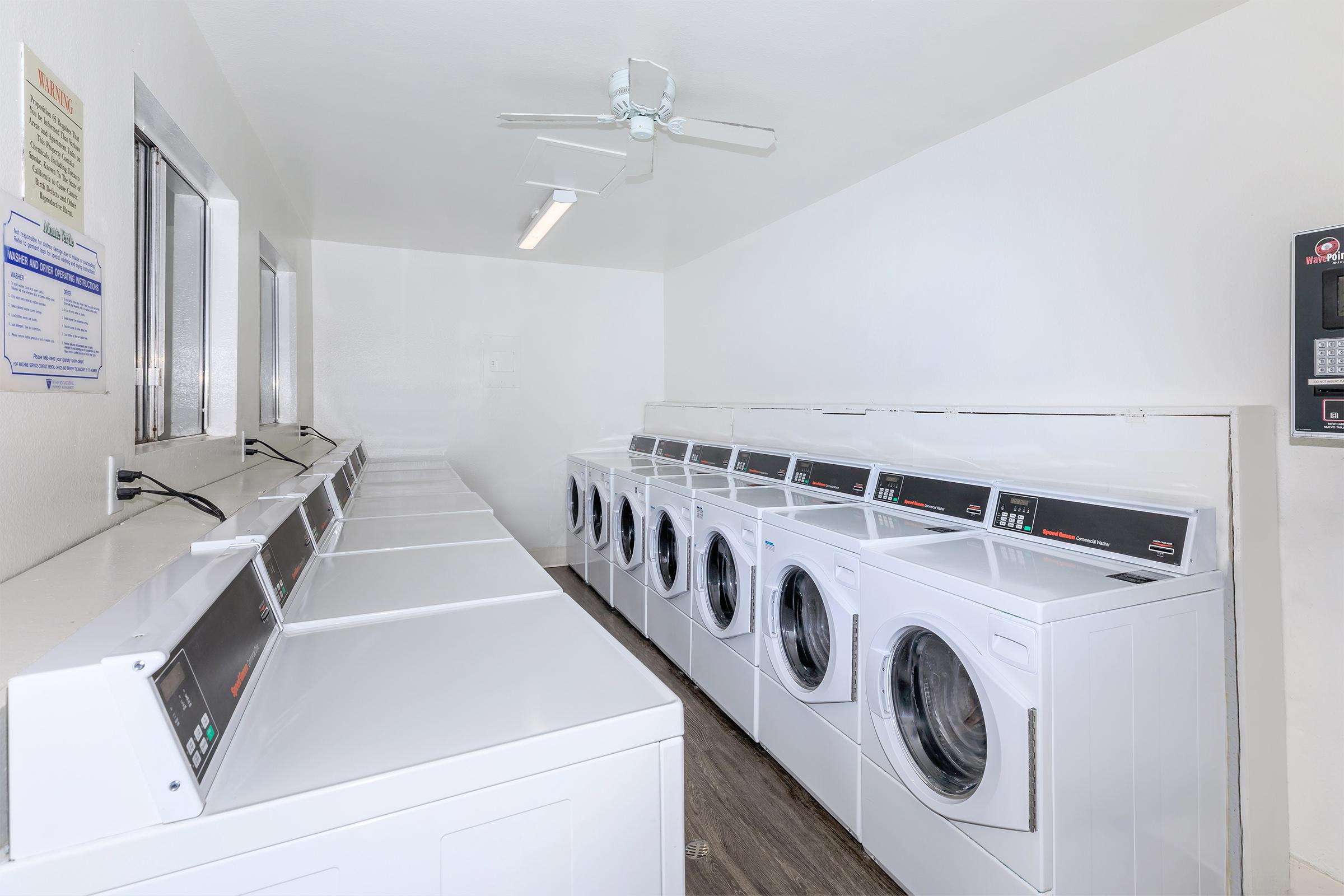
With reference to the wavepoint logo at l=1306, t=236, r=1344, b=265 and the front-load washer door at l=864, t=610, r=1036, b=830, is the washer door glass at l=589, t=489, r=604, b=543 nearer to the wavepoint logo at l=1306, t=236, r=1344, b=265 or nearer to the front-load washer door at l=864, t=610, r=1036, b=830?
the front-load washer door at l=864, t=610, r=1036, b=830

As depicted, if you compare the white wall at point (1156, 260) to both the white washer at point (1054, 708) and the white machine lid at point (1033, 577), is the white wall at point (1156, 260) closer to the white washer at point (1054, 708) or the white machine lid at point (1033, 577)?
the white washer at point (1054, 708)

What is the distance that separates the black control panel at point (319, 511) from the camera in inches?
67.8

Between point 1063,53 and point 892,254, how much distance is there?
41.3 inches

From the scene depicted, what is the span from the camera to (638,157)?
2.59 metres

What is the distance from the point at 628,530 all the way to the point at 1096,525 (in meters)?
2.53

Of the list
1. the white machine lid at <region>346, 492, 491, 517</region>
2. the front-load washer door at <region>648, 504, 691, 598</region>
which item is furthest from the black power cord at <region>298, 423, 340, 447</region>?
the front-load washer door at <region>648, 504, 691, 598</region>

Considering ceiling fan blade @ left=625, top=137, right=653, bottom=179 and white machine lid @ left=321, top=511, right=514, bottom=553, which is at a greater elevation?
ceiling fan blade @ left=625, top=137, right=653, bottom=179

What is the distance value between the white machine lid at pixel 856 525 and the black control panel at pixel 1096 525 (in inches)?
5.6

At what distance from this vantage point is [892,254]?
2945 mm

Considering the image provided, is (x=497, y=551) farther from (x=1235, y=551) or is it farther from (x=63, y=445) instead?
(x=1235, y=551)

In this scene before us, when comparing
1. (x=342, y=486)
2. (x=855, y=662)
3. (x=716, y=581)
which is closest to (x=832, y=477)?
(x=716, y=581)

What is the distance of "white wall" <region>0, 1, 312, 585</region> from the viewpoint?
1.01 meters

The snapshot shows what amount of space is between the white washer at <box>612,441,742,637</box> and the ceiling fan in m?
1.74

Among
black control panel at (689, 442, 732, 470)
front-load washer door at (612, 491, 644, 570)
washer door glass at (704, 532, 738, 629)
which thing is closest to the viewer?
washer door glass at (704, 532, 738, 629)
